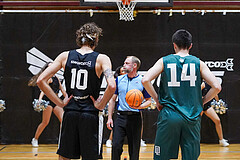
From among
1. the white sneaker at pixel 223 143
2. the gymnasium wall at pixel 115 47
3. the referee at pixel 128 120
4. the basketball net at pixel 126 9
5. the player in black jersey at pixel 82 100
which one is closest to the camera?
the player in black jersey at pixel 82 100

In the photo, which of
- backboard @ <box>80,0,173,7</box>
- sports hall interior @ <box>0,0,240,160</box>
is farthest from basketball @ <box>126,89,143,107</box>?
sports hall interior @ <box>0,0,240,160</box>

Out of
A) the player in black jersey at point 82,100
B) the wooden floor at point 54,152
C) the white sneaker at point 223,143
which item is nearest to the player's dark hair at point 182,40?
the player in black jersey at point 82,100

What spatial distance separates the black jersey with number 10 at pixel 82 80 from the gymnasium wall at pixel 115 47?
5.65 m

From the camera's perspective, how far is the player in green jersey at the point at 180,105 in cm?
434

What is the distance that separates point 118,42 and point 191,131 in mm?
5982

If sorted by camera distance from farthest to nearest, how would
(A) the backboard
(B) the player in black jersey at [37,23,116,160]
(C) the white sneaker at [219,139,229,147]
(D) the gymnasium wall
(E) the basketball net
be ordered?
(D) the gymnasium wall < (C) the white sneaker at [219,139,229,147] < (E) the basketball net < (A) the backboard < (B) the player in black jersey at [37,23,116,160]

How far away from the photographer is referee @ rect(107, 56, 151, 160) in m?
5.75

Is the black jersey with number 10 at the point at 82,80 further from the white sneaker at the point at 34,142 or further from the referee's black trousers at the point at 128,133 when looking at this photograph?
the white sneaker at the point at 34,142

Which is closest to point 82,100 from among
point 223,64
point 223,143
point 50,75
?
point 50,75

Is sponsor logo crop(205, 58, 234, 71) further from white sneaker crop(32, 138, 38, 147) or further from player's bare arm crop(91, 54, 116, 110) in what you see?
player's bare arm crop(91, 54, 116, 110)

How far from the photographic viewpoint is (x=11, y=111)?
9.91m

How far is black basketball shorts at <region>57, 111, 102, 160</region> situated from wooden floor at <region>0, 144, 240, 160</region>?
3.64m

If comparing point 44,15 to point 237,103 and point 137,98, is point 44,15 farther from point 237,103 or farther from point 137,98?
point 237,103


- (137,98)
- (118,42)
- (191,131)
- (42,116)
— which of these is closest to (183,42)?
(191,131)
